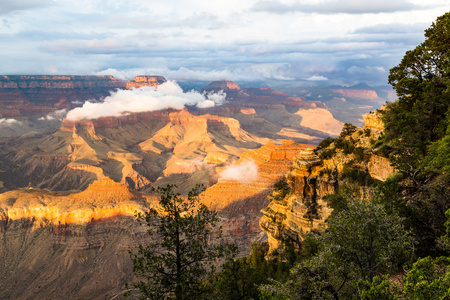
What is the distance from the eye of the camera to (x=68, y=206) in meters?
82.8

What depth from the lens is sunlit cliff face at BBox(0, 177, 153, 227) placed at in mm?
81312

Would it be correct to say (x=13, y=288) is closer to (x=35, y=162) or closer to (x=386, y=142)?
(x=386, y=142)

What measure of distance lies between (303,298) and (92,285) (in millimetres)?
61245

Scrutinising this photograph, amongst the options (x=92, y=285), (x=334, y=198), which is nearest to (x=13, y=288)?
(x=92, y=285)

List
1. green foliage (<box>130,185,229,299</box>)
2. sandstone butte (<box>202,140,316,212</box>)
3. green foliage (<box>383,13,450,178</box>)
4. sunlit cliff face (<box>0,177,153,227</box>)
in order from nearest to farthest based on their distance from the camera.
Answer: green foliage (<box>130,185,229,299</box>) → green foliage (<box>383,13,450,178</box>) → sunlit cliff face (<box>0,177,153,227</box>) → sandstone butte (<box>202,140,316,212</box>)

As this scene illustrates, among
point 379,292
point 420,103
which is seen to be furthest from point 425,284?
point 420,103

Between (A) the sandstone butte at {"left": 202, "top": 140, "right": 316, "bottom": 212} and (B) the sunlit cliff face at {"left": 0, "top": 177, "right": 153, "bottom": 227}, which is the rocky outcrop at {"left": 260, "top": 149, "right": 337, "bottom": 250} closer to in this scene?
(A) the sandstone butte at {"left": 202, "top": 140, "right": 316, "bottom": 212}

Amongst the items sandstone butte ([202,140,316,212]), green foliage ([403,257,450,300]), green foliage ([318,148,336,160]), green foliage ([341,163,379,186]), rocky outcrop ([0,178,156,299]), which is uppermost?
green foliage ([318,148,336,160])

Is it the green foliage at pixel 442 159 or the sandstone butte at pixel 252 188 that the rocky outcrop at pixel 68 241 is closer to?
the sandstone butte at pixel 252 188

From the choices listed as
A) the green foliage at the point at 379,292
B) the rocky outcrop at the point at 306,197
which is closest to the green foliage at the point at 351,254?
the green foliage at the point at 379,292

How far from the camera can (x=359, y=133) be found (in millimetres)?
33906

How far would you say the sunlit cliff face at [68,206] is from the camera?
3201 inches

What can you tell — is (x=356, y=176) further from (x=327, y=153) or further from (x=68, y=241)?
(x=68, y=241)

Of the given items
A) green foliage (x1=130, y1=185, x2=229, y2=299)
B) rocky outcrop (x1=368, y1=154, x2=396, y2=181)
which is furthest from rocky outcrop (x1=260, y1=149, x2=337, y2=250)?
green foliage (x1=130, y1=185, x2=229, y2=299)
